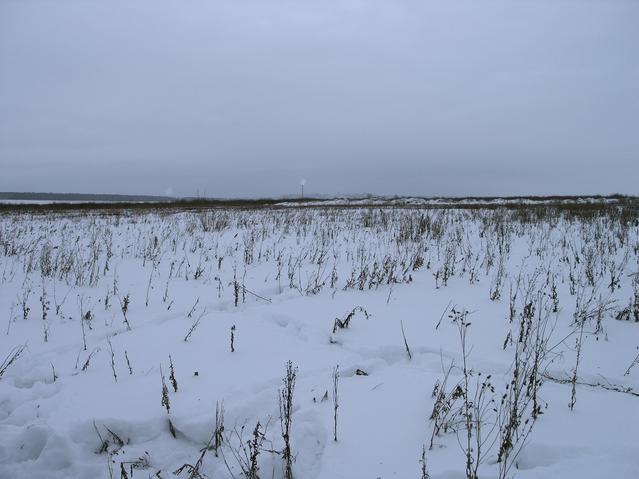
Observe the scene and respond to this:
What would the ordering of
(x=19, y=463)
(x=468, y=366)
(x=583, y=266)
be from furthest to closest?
1. (x=583, y=266)
2. (x=468, y=366)
3. (x=19, y=463)

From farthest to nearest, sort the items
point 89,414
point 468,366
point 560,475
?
point 468,366 → point 89,414 → point 560,475

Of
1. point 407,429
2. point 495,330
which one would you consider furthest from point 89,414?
point 495,330

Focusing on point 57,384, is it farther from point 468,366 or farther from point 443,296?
point 443,296

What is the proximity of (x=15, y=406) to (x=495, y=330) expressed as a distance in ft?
12.7

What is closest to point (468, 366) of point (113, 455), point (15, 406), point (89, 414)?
point (113, 455)

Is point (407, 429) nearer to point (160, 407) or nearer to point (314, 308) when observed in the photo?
point (160, 407)

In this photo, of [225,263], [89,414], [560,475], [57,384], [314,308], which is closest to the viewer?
[560,475]

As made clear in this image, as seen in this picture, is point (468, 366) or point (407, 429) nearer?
point (407, 429)

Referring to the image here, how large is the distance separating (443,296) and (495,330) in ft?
3.90

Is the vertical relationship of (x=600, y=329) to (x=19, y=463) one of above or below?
above

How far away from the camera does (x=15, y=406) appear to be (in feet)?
7.61

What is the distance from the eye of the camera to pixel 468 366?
274cm

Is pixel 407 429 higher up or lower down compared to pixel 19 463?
higher up

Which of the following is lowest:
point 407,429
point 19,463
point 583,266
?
point 19,463
